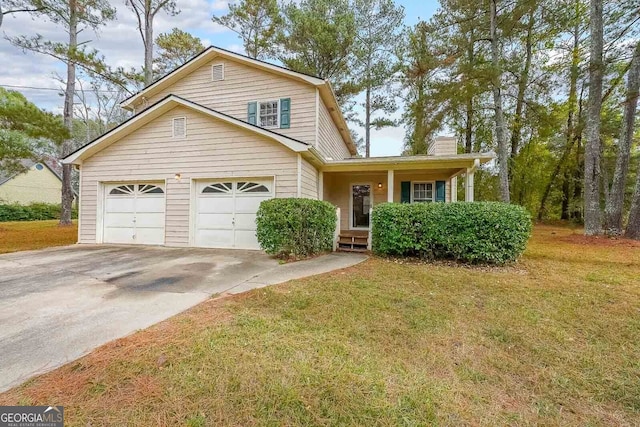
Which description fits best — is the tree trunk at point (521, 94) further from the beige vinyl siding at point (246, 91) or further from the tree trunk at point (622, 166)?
the beige vinyl siding at point (246, 91)

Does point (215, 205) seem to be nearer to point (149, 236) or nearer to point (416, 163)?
point (149, 236)

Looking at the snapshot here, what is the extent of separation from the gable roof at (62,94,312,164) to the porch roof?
1.90 m

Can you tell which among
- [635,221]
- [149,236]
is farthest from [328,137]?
[635,221]

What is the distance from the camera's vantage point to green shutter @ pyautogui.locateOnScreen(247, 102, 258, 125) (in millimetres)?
10469

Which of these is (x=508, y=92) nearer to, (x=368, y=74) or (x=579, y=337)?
(x=368, y=74)

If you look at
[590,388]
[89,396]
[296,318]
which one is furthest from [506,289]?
[89,396]

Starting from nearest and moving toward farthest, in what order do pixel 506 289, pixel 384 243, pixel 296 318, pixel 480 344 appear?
pixel 480 344
pixel 296 318
pixel 506 289
pixel 384 243

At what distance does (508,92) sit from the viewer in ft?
57.2

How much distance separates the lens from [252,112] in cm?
1053

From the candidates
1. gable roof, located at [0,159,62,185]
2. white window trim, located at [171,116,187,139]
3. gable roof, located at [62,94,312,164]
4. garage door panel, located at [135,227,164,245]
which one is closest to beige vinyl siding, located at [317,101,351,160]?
gable roof, located at [62,94,312,164]

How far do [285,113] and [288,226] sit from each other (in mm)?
5136

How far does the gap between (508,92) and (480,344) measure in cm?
1934

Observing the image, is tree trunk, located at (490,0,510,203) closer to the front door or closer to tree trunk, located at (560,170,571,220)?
the front door

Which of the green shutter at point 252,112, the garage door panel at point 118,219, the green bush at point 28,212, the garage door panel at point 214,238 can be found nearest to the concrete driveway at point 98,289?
the garage door panel at point 214,238
